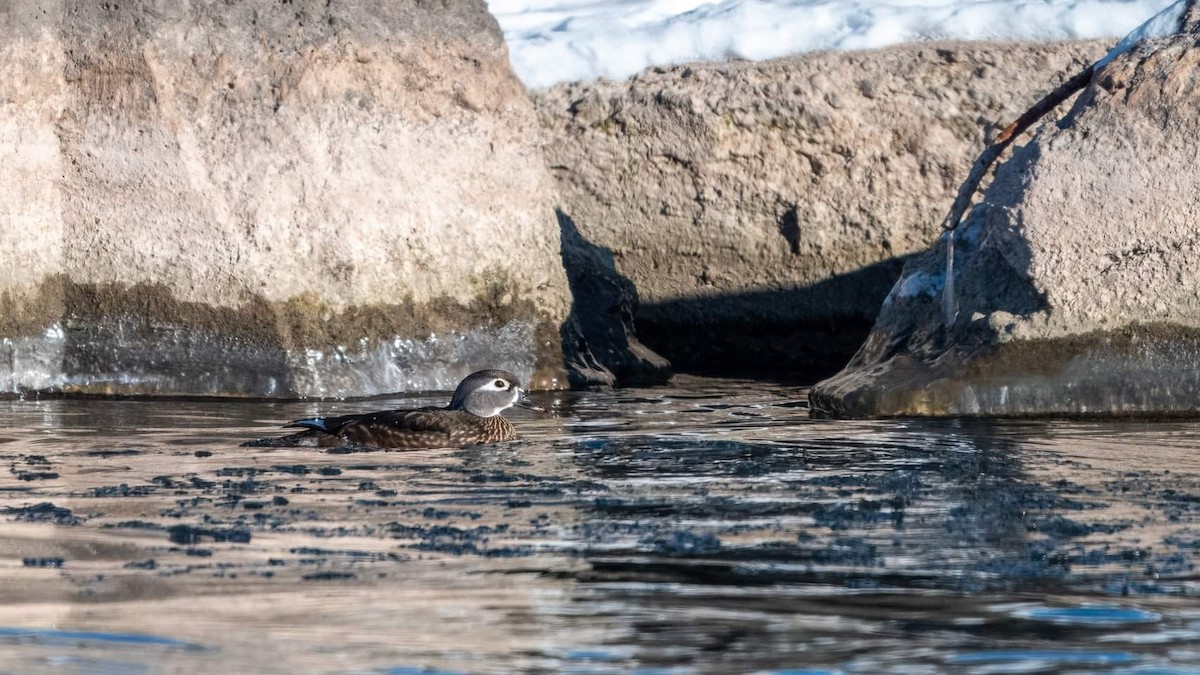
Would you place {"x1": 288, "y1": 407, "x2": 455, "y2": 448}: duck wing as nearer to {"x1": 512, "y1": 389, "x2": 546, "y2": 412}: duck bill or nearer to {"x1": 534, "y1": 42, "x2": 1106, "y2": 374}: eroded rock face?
{"x1": 512, "y1": 389, "x2": 546, "y2": 412}: duck bill

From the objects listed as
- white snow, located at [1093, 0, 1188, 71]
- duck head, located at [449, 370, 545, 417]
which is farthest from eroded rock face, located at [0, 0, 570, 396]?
white snow, located at [1093, 0, 1188, 71]

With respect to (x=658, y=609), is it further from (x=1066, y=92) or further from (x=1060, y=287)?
(x=1066, y=92)

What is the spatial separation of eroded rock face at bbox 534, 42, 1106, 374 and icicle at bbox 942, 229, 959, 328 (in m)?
3.59

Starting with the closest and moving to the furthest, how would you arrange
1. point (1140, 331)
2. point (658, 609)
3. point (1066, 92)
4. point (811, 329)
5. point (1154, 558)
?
point (658, 609) → point (1154, 558) → point (1140, 331) → point (1066, 92) → point (811, 329)

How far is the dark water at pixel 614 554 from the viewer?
4.30 m

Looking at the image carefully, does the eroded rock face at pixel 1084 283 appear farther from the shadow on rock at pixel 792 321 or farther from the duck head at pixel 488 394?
the shadow on rock at pixel 792 321

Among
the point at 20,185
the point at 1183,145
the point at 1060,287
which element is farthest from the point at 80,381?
the point at 1183,145

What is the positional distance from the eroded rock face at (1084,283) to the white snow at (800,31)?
13.6 ft

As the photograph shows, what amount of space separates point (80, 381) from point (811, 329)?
5609 mm

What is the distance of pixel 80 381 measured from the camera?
34.8 ft

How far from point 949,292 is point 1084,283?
32.5 inches

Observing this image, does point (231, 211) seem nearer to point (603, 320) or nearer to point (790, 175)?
point (603, 320)

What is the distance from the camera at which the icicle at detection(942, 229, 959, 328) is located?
995 centimetres

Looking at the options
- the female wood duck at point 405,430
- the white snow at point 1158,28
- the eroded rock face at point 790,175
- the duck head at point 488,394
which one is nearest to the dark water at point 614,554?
the female wood duck at point 405,430
